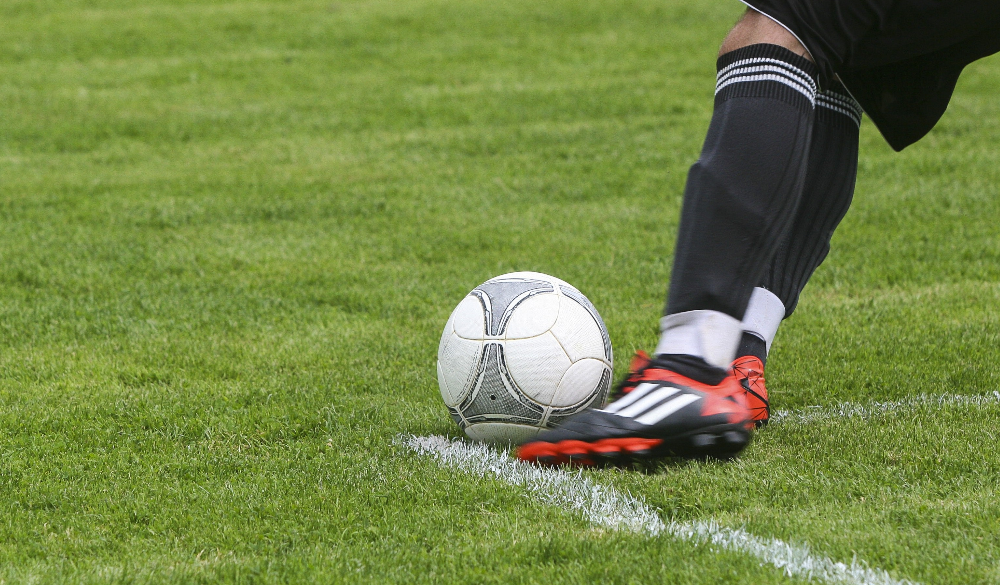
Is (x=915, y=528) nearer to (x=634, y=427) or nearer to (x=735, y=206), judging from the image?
(x=634, y=427)

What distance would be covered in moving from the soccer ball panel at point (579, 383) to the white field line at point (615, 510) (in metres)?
0.24

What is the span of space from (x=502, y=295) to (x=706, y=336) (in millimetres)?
Result: 706

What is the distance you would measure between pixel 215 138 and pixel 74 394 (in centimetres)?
593

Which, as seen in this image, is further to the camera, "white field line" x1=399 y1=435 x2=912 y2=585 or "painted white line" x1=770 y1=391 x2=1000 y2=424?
"painted white line" x1=770 y1=391 x2=1000 y2=424

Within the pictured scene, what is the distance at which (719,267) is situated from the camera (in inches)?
98.0

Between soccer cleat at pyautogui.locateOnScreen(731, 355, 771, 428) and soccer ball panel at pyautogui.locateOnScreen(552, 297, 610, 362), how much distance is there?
1.27ft

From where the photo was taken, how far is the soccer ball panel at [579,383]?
9.23 feet

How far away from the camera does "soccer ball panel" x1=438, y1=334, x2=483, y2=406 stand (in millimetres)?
2857

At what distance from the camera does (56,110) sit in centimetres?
990

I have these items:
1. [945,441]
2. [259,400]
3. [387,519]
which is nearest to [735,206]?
[945,441]

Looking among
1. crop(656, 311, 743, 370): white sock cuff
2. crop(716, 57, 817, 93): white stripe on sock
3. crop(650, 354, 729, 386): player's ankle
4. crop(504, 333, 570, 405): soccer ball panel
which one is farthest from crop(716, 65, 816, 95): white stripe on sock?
crop(504, 333, 570, 405): soccer ball panel

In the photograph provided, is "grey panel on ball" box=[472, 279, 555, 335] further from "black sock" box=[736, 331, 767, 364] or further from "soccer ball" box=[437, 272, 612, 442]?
"black sock" box=[736, 331, 767, 364]

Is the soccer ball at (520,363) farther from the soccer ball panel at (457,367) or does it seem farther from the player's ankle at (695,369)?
the player's ankle at (695,369)

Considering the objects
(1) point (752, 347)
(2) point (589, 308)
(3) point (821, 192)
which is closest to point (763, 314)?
(1) point (752, 347)
